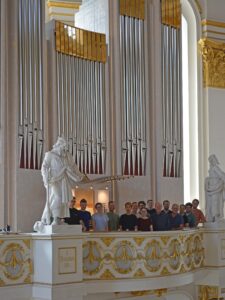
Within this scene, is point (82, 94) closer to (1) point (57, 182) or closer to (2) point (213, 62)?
(1) point (57, 182)

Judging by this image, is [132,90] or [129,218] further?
[132,90]

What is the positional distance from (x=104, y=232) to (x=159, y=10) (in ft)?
24.0

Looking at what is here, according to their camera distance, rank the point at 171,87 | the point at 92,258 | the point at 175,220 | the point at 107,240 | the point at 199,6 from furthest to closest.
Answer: the point at 199,6
the point at 171,87
the point at 175,220
the point at 107,240
the point at 92,258

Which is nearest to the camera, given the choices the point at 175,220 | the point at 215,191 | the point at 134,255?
the point at 134,255

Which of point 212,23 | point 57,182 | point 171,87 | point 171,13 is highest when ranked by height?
point 212,23

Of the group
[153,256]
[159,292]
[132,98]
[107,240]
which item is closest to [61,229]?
[107,240]

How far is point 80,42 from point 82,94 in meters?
1.22

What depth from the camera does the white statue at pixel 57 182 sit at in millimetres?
12969

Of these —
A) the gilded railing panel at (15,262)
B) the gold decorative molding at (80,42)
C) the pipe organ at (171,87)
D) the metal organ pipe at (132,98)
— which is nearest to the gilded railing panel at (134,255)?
the gilded railing panel at (15,262)

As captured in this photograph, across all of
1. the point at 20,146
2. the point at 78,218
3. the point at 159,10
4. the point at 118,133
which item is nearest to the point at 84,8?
the point at 159,10

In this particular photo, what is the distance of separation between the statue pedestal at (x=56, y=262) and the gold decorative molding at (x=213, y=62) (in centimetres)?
897

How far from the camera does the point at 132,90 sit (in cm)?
1819

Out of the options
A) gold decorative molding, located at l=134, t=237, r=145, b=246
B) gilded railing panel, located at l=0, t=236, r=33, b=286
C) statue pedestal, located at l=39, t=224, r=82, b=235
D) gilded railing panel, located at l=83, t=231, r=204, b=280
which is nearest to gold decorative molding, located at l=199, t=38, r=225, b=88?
gilded railing panel, located at l=83, t=231, r=204, b=280

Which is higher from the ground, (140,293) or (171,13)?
Answer: (171,13)
